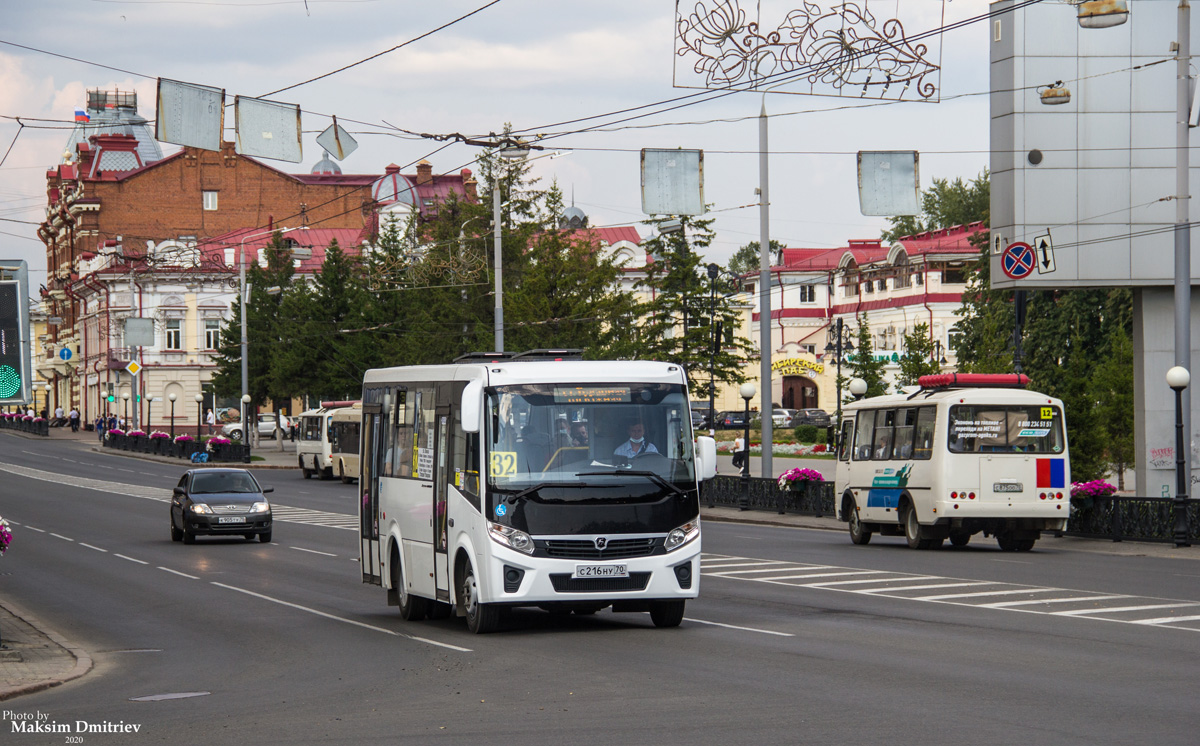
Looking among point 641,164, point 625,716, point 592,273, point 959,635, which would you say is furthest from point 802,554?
point 592,273

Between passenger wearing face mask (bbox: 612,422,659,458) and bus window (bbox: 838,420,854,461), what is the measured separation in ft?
57.5

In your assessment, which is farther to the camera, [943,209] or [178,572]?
[943,209]

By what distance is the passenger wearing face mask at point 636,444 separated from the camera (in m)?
15.4

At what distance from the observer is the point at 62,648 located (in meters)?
15.7

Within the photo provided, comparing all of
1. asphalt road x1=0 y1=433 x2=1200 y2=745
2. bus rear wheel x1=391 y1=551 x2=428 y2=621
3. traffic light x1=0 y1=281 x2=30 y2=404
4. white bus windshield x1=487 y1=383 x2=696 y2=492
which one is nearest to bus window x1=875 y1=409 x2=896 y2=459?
asphalt road x1=0 y1=433 x2=1200 y2=745

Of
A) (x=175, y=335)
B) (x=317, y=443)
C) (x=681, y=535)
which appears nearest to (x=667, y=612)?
(x=681, y=535)

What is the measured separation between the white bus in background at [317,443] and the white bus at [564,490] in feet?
152

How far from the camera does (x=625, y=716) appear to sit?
10281 mm

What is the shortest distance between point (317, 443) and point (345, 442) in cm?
361

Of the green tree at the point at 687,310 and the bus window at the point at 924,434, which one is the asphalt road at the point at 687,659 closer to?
the bus window at the point at 924,434

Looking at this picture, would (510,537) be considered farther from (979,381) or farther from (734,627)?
(979,381)

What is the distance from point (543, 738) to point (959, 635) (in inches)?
260

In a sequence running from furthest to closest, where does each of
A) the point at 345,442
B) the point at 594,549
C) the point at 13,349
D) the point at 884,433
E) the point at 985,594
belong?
the point at 345,442
the point at 884,433
the point at 985,594
the point at 594,549
the point at 13,349

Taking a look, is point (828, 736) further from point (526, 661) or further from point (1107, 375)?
point (1107, 375)
